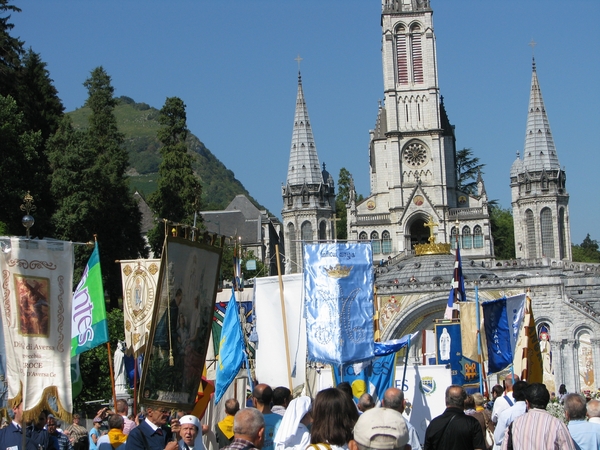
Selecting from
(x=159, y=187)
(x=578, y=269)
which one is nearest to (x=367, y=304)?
(x=159, y=187)

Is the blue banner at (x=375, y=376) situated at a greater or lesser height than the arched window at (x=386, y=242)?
lesser

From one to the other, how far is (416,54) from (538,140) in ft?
34.2

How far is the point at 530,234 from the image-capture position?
69.5 meters

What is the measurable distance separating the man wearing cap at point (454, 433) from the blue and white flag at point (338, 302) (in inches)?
262

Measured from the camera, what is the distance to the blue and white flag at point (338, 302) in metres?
16.5

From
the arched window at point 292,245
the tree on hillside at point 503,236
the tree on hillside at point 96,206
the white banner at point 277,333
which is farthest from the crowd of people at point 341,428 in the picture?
the tree on hillside at point 503,236

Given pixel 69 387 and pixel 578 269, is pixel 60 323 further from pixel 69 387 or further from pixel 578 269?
pixel 578 269

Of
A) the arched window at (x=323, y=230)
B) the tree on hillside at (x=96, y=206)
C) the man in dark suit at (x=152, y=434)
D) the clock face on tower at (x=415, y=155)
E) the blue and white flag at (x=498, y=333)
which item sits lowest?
the man in dark suit at (x=152, y=434)

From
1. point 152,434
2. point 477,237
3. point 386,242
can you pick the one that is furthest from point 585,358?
point 152,434

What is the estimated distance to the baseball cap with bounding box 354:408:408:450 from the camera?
20.6ft

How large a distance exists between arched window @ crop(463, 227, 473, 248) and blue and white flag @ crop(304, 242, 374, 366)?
55.2 m

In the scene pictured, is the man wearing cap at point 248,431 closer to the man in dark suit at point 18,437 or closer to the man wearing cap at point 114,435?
the man in dark suit at point 18,437

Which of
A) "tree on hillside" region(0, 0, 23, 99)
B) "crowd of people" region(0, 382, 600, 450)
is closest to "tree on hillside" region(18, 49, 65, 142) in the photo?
"tree on hillside" region(0, 0, 23, 99)

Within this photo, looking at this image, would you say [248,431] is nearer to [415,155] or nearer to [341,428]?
[341,428]
